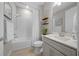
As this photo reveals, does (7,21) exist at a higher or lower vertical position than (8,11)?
lower

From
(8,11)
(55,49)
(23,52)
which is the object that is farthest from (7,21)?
(55,49)

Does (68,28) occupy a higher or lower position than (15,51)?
higher

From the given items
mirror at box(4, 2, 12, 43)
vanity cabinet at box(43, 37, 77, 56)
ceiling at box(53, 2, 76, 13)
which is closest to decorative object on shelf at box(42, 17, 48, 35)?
vanity cabinet at box(43, 37, 77, 56)

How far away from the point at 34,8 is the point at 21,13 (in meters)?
0.25

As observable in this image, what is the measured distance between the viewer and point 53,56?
124cm

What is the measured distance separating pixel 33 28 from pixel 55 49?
542 mm

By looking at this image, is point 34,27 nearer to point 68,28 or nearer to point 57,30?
point 57,30

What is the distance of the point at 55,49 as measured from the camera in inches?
50.2

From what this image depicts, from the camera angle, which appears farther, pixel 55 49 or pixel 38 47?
pixel 38 47

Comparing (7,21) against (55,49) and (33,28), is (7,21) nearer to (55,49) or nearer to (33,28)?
(33,28)

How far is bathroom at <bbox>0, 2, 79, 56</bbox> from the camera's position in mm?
1285

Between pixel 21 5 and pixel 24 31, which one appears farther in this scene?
pixel 24 31

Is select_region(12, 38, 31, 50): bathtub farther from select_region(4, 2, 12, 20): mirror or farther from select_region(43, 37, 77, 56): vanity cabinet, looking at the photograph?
select_region(4, 2, 12, 20): mirror

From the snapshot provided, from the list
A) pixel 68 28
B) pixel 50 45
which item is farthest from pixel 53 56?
pixel 68 28
